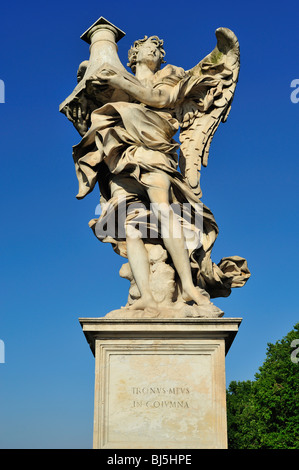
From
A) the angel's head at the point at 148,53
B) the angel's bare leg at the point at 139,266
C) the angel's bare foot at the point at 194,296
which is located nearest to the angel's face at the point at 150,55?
the angel's head at the point at 148,53

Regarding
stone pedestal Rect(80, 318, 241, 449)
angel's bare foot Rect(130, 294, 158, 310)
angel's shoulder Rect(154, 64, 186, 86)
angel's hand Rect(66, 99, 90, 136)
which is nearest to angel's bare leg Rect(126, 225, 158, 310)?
angel's bare foot Rect(130, 294, 158, 310)

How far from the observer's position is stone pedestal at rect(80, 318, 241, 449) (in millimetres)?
7570

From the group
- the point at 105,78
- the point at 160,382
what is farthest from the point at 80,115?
the point at 160,382

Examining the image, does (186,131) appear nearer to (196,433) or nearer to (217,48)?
(217,48)

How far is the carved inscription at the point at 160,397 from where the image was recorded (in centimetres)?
768

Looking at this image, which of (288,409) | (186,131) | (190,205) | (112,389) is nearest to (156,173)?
(190,205)

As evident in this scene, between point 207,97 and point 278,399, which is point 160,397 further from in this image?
point 278,399

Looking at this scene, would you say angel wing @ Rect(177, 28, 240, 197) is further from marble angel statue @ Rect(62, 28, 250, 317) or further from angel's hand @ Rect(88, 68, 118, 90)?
angel's hand @ Rect(88, 68, 118, 90)

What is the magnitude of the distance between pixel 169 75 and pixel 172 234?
8.19 ft

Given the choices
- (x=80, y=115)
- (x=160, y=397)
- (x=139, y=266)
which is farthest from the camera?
(x=80, y=115)

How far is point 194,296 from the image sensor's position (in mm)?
8383

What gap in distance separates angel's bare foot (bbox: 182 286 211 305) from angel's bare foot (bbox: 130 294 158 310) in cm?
40
